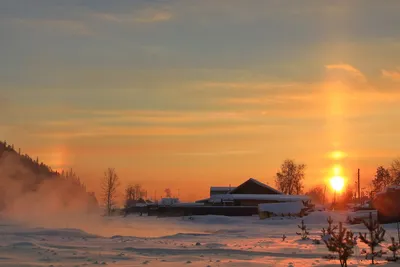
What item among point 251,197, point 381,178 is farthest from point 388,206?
point 381,178

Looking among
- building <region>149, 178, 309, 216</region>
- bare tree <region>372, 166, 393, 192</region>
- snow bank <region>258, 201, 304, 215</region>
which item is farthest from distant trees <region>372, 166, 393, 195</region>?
snow bank <region>258, 201, 304, 215</region>

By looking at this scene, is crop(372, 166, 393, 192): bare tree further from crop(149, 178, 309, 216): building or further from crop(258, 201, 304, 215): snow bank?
crop(258, 201, 304, 215): snow bank

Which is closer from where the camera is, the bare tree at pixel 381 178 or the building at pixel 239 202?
the building at pixel 239 202

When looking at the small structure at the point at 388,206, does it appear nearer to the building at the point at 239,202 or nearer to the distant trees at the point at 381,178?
the building at the point at 239,202

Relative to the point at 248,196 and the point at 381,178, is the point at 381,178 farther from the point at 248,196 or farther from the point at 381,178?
the point at 248,196

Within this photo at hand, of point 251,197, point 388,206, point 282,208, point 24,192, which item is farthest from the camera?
point 24,192

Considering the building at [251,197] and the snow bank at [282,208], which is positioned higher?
the building at [251,197]

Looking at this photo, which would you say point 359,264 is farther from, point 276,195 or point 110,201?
point 110,201

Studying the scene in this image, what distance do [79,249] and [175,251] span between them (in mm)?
3499

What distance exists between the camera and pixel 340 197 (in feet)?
495

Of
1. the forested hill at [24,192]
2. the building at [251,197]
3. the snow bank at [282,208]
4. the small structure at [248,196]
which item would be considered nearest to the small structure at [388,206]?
the snow bank at [282,208]

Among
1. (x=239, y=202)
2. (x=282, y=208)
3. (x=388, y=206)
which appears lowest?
(x=282, y=208)

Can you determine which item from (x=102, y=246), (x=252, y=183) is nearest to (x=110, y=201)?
(x=252, y=183)

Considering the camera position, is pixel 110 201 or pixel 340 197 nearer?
pixel 110 201
